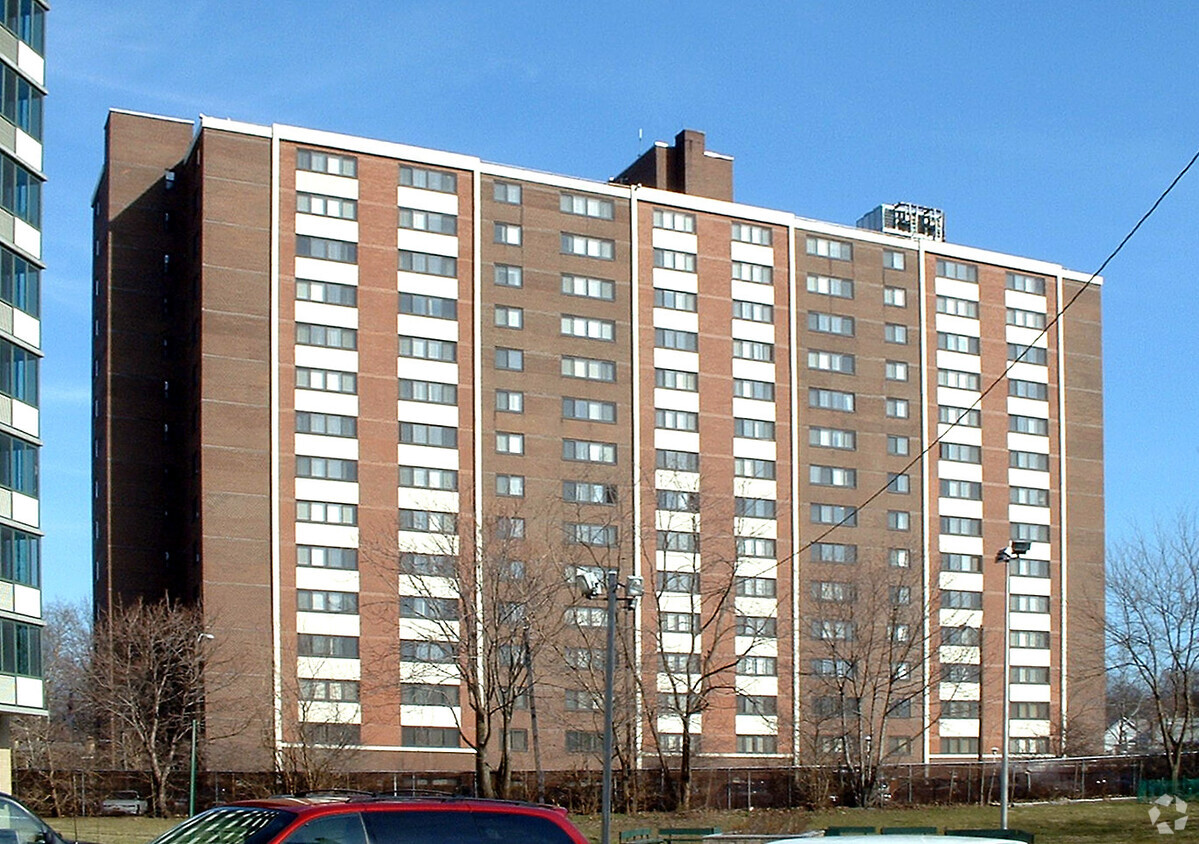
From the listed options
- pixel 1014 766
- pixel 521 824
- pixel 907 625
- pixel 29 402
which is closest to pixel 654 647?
pixel 907 625

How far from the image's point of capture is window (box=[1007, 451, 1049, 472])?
4008 inches

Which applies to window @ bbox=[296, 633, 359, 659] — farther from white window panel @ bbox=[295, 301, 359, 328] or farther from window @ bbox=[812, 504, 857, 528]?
window @ bbox=[812, 504, 857, 528]

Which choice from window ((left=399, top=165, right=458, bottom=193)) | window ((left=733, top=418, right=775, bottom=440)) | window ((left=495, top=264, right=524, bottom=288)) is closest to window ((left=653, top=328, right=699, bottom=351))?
window ((left=733, top=418, right=775, bottom=440))

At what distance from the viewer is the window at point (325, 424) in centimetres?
8212

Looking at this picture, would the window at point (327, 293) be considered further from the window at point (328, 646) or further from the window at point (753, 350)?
the window at point (753, 350)

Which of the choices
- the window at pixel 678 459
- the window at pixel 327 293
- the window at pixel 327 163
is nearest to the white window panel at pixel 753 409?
the window at pixel 678 459

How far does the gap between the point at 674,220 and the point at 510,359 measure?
1375 centimetres

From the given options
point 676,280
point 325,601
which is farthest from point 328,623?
point 676,280

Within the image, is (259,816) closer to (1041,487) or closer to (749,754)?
(749,754)

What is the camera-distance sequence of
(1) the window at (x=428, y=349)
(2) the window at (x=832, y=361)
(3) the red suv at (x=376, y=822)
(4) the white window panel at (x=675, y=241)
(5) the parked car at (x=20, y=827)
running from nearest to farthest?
(3) the red suv at (x=376, y=822)
(5) the parked car at (x=20, y=827)
(1) the window at (x=428, y=349)
(4) the white window panel at (x=675, y=241)
(2) the window at (x=832, y=361)

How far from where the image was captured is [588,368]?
90.0m

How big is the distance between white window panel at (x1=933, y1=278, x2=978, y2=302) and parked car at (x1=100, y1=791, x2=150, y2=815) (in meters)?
58.2

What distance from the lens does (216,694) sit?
75375 mm

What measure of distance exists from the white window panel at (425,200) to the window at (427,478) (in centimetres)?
1432
